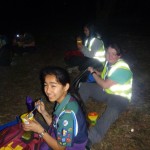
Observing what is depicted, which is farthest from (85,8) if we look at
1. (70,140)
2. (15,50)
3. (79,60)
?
(70,140)

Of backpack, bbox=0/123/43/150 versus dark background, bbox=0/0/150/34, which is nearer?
backpack, bbox=0/123/43/150

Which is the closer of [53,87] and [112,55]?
[53,87]

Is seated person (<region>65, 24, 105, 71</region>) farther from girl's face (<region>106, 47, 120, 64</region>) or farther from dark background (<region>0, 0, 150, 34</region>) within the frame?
dark background (<region>0, 0, 150, 34</region>)

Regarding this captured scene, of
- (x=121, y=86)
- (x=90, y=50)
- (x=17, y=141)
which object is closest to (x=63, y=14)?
(x=90, y=50)

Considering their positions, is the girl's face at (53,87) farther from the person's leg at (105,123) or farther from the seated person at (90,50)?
the seated person at (90,50)

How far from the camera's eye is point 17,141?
3385 millimetres

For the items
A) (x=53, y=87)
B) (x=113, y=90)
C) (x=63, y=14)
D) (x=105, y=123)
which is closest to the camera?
(x=53, y=87)

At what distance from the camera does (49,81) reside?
3.13 meters

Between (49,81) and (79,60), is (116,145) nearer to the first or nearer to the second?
(49,81)

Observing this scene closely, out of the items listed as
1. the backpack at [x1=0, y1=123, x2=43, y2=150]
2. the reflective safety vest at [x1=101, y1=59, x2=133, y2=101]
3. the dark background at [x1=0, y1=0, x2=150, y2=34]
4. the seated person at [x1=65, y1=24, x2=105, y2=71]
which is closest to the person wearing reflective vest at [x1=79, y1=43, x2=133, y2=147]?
the reflective safety vest at [x1=101, y1=59, x2=133, y2=101]

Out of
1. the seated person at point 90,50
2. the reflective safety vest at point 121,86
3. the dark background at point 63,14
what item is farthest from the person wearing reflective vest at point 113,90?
the dark background at point 63,14

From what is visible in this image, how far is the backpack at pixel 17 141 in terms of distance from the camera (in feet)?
10.9

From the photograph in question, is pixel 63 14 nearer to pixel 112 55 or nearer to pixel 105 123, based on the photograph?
pixel 112 55

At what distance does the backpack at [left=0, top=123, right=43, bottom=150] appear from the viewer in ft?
10.9
